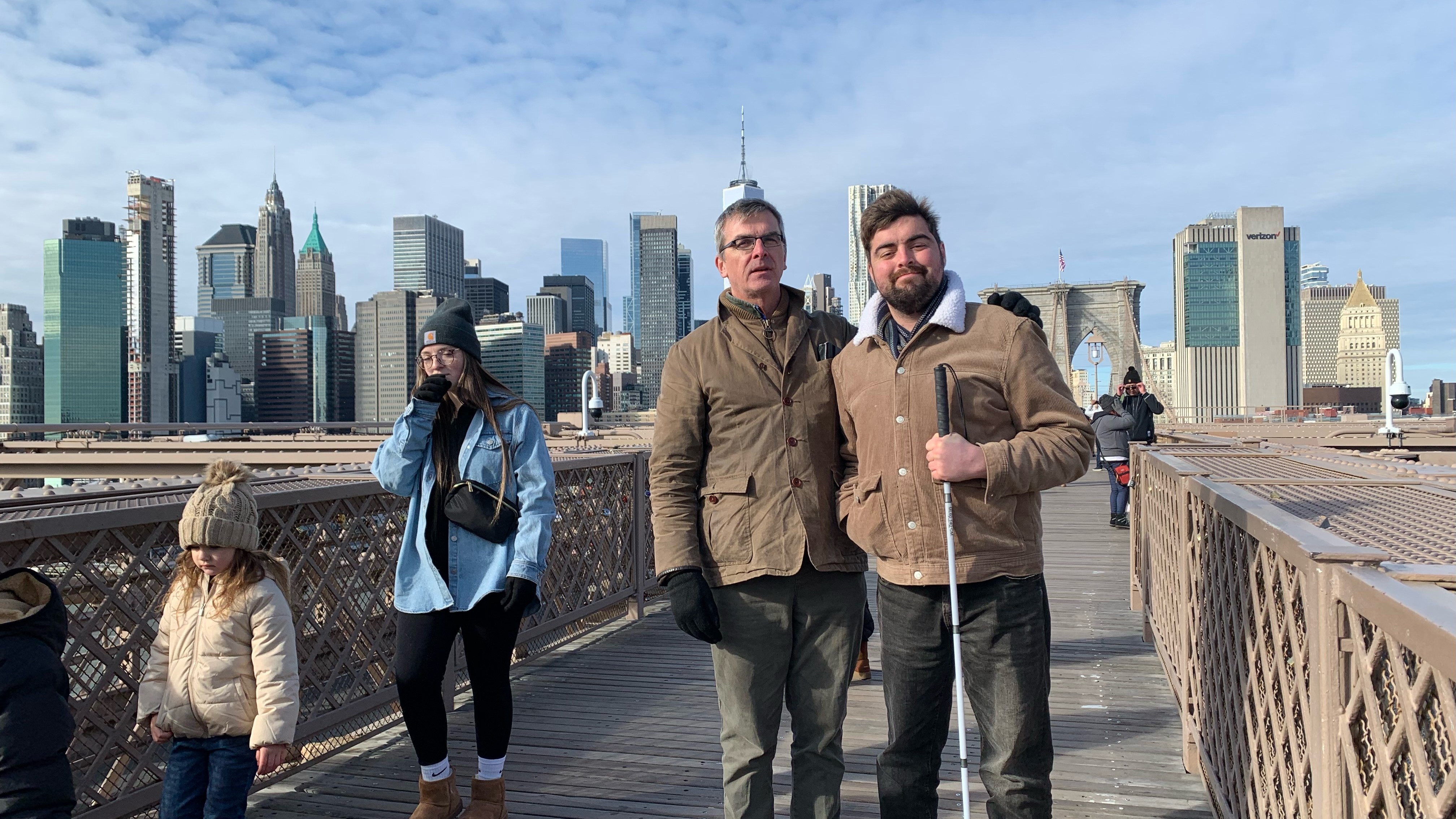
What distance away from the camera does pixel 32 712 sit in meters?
2.03

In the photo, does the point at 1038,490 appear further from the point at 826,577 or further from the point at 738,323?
the point at 738,323

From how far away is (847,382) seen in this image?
2379mm

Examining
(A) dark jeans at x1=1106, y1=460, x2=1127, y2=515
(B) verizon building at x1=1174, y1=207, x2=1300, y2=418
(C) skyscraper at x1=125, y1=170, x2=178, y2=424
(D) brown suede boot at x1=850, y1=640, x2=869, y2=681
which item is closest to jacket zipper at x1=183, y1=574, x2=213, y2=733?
(D) brown suede boot at x1=850, y1=640, x2=869, y2=681

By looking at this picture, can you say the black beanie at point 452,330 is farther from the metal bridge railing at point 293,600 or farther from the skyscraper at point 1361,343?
the skyscraper at point 1361,343

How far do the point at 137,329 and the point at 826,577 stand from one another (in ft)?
→ 595

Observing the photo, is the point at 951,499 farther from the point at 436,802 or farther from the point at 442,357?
the point at 436,802

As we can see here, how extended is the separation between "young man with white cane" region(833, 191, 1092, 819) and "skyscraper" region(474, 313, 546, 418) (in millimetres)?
122203

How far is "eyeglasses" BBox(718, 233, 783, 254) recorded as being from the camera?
7.90ft

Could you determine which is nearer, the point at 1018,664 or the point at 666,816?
the point at 1018,664

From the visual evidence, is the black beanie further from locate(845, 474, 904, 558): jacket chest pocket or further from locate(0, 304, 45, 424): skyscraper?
locate(0, 304, 45, 424): skyscraper

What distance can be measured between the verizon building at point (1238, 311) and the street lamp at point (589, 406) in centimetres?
10773

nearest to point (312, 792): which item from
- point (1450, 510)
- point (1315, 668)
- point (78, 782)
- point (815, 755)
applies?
point (78, 782)

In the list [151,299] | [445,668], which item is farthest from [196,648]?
[151,299]

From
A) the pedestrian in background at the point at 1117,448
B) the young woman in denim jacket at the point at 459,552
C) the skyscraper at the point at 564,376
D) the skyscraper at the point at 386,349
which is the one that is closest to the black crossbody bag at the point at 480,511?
the young woman in denim jacket at the point at 459,552
